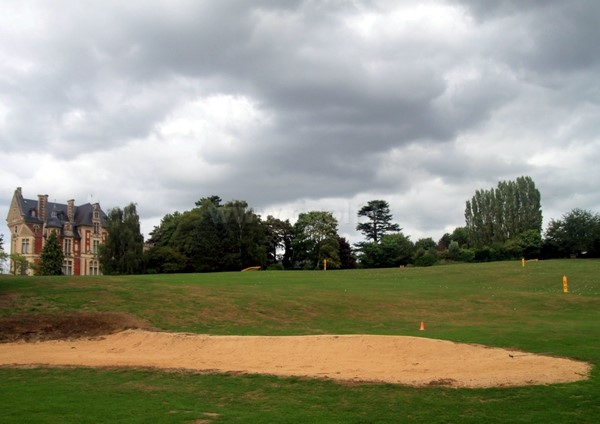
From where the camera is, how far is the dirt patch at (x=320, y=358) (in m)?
14.1

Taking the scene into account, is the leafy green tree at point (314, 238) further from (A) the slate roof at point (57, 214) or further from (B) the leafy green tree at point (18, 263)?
(B) the leafy green tree at point (18, 263)

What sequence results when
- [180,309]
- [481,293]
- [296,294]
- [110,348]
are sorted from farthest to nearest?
[481,293] → [296,294] → [180,309] → [110,348]

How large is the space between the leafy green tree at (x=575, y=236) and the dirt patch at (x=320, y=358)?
7673 cm

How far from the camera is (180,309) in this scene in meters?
27.8

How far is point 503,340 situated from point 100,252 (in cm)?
7459

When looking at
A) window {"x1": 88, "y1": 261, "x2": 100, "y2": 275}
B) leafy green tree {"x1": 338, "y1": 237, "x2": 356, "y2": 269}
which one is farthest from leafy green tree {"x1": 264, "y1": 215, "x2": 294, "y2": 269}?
window {"x1": 88, "y1": 261, "x2": 100, "y2": 275}

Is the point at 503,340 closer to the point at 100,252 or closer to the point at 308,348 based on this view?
the point at 308,348

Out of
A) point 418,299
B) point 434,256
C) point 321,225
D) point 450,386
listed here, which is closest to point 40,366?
point 450,386

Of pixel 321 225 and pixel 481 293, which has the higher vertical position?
pixel 321 225

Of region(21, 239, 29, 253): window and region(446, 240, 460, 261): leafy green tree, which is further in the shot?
region(21, 239, 29, 253): window

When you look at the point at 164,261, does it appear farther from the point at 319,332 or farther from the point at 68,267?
the point at 319,332

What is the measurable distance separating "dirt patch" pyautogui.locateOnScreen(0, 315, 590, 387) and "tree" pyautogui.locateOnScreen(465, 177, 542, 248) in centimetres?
9730

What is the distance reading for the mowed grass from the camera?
10359 mm

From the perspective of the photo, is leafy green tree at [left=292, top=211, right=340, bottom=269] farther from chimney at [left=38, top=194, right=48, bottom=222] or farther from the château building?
chimney at [left=38, top=194, right=48, bottom=222]
